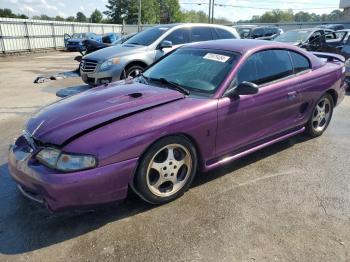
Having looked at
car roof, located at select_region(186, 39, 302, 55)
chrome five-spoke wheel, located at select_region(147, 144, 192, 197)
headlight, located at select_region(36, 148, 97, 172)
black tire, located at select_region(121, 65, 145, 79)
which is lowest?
chrome five-spoke wheel, located at select_region(147, 144, 192, 197)

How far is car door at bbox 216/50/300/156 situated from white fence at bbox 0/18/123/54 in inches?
798

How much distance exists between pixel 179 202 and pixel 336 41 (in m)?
11.3

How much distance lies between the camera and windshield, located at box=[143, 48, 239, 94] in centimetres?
380

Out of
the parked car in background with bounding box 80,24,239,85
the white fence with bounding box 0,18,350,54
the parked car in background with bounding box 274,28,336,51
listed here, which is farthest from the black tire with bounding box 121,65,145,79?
the white fence with bounding box 0,18,350,54

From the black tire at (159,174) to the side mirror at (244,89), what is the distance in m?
0.77

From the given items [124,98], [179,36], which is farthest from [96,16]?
[124,98]

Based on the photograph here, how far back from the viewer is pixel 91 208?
2902 mm

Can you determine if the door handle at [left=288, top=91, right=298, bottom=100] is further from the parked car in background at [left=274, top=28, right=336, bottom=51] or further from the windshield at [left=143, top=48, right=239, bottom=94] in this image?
the parked car in background at [left=274, top=28, right=336, bottom=51]

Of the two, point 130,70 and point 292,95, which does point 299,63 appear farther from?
point 130,70

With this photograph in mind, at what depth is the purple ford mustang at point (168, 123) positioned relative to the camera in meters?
2.84

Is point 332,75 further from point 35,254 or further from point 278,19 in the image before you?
point 278,19

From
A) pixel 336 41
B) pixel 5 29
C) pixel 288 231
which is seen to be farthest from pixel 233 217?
pixel 5 29

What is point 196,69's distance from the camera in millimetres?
4051

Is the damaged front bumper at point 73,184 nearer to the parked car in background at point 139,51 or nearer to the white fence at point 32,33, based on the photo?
the parked car in background at point 139,51
